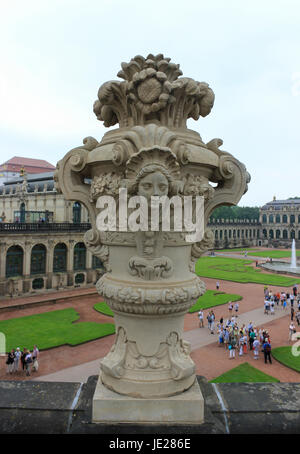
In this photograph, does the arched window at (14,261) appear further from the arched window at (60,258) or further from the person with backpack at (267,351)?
the person with backpack at (267,351)

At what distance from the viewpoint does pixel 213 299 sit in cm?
2966

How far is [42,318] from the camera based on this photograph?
23891 millimetres

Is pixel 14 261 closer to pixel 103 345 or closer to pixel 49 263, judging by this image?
pixel 49 263

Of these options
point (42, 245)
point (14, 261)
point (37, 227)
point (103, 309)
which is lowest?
point (103, 309)

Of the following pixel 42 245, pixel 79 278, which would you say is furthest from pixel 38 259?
pixel 79 278

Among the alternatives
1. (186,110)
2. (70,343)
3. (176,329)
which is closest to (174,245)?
(176,329)

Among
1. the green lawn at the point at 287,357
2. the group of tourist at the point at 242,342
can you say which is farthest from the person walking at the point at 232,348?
the green lawn at the point at 287,357

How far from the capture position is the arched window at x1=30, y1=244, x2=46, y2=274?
105ft

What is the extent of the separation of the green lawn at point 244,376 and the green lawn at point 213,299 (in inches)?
407

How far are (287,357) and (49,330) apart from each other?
1438 centimetres

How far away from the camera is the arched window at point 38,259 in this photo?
32.2 m

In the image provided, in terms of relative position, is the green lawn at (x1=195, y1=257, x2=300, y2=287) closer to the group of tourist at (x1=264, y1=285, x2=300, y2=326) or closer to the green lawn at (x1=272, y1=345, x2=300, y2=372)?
the group of tourist at (x1=264, y1=285, x2=300, y2=326)

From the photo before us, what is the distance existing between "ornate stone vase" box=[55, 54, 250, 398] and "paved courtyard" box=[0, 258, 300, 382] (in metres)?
12.4
